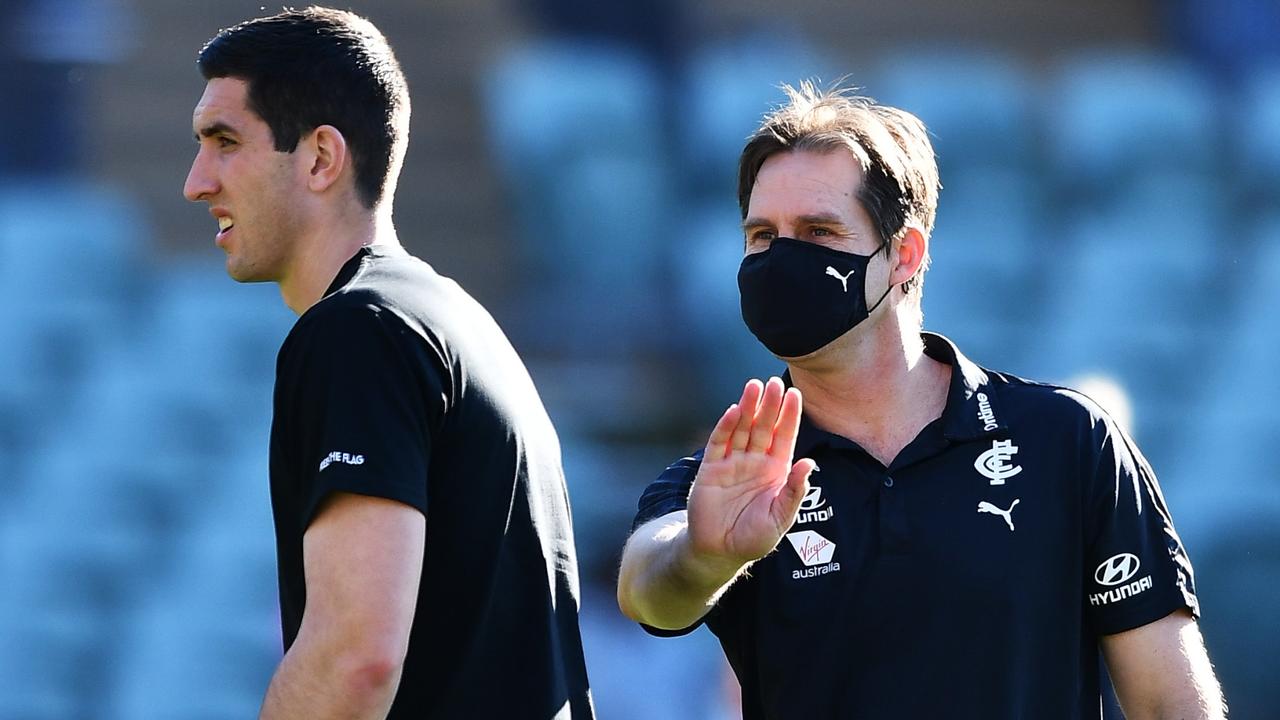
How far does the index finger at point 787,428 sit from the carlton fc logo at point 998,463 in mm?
390

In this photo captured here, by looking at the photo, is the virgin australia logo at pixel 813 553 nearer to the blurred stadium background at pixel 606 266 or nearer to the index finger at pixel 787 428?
the index finger at pixel 787 428

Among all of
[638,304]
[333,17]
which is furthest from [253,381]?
[333,17]

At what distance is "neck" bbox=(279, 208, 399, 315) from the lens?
2.68 meters

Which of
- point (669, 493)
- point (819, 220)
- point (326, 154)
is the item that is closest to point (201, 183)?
point (326, 154)

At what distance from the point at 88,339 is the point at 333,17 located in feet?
A: 16.3

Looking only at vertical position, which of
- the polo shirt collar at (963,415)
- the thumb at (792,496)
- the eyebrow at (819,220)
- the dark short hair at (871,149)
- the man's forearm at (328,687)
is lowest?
the man's forearm at (328,687)

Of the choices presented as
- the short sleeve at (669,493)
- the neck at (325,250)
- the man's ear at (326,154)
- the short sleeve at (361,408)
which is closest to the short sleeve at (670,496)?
the short sleeve at (669,493)

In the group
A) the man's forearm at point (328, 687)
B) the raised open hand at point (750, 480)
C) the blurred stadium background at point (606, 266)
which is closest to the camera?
the man's forearm at point (328, 687)

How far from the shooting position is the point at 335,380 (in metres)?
2.29

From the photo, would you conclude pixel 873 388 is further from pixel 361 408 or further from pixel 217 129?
pixel 217 129

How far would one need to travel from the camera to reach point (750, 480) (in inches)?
95.7

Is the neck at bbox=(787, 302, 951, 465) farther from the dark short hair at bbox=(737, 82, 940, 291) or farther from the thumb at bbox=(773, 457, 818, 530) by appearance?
the thumb at bbox=(773, 457, 818, 530)

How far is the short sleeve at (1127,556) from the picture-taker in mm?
2586

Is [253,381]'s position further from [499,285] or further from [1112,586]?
[1112,586]
